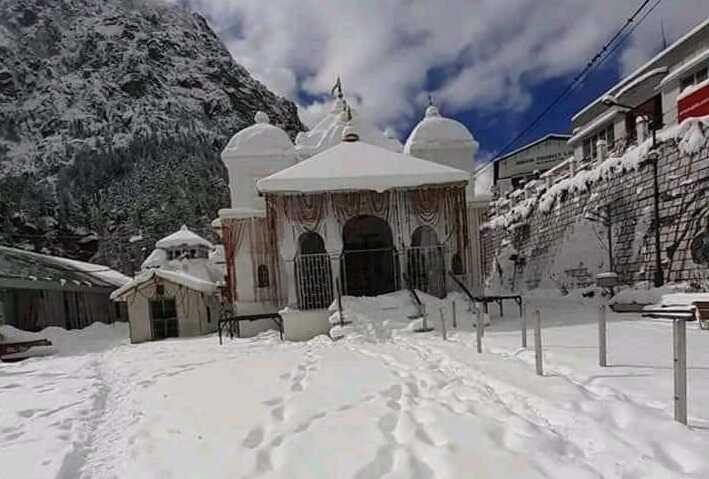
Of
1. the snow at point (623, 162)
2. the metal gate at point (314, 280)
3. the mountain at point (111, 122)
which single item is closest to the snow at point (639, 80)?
the snow at point (623, 162)

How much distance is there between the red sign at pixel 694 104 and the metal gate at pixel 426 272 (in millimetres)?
8000

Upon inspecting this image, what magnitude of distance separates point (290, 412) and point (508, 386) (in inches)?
92.7

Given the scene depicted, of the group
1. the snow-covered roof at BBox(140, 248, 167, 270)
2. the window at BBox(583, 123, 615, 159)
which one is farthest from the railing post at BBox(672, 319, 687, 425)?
the snow-covered roof at BBox(140, 248, 167, 270)

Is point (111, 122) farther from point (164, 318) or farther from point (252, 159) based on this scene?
point (164, 318)

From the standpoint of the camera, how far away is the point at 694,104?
1352 cm

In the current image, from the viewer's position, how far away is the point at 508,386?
202 inches

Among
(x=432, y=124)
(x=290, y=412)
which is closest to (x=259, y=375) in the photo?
(x=290, y=412)

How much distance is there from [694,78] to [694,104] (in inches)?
230

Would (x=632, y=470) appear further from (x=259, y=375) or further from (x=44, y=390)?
(x=44, y=390)

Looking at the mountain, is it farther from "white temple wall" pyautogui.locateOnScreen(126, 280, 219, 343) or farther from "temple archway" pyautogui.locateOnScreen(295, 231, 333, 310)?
"temple archway" pyautogui.locateOnScreen(295, 231, 333, 310)

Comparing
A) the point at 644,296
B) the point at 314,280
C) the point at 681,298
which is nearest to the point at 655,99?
the point at 644,296

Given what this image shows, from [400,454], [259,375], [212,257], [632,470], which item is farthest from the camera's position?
[212,257]

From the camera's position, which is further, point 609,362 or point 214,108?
point 214,108

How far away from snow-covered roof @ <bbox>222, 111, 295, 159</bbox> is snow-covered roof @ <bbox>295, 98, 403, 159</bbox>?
1057mm
